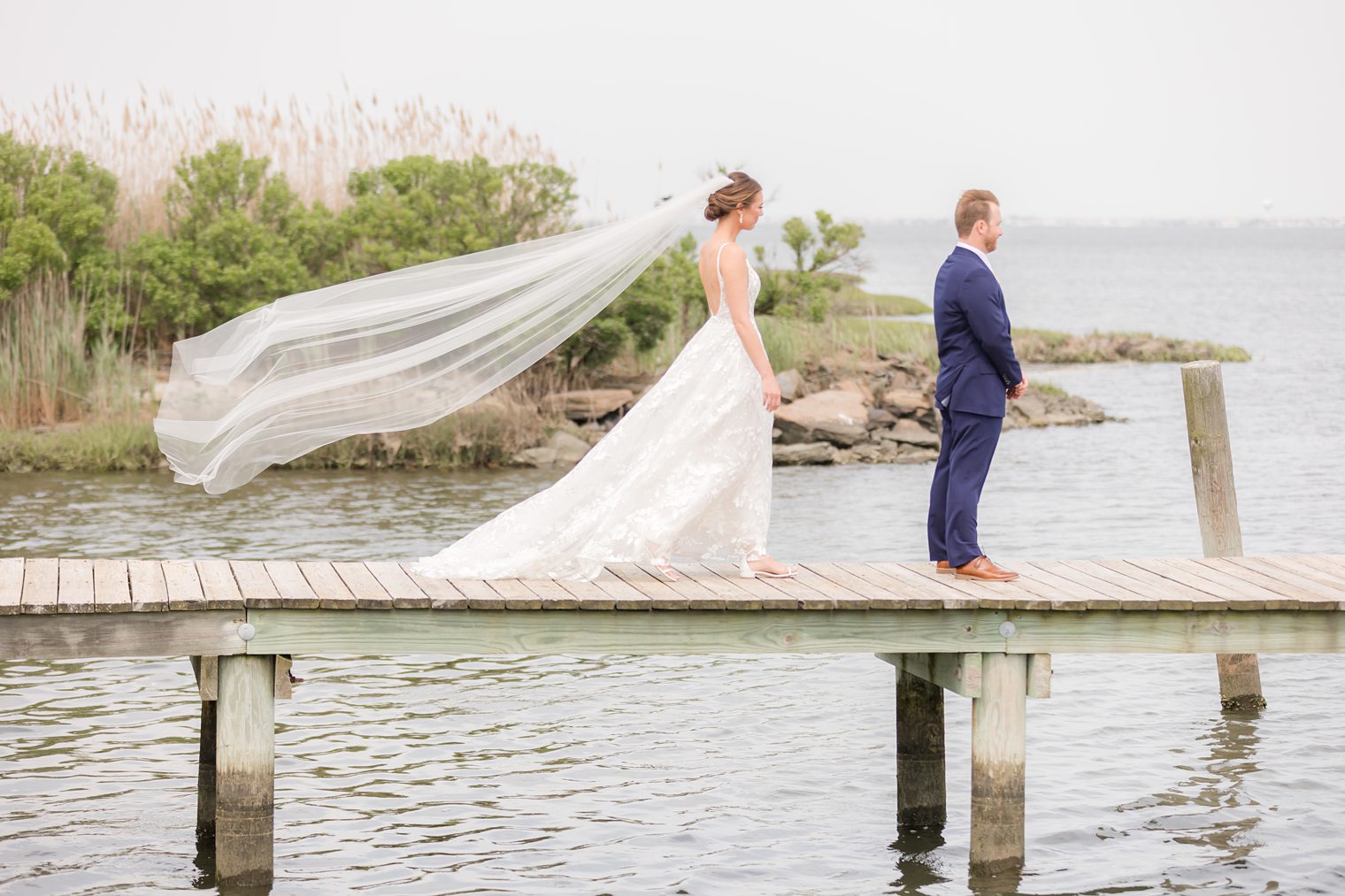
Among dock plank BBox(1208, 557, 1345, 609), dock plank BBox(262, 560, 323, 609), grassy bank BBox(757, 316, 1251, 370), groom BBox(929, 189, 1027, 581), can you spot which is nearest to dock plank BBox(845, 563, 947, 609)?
groom BBox(929, 189, 1027, 581)

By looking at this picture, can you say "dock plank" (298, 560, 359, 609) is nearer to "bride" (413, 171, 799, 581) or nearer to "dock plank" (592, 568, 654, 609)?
"bride" (413, 171, 799, 581)

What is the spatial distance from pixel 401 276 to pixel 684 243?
1752 cm

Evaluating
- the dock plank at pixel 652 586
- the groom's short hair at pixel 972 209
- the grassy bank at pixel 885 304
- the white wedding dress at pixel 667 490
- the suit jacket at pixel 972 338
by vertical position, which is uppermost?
the grassy bank at pixel 885 304

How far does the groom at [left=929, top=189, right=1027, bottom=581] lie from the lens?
8305mm

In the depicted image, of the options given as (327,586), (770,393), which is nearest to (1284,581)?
(770,393)

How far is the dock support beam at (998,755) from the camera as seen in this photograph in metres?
8.06

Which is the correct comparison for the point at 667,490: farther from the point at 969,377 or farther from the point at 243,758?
the point at 243,758

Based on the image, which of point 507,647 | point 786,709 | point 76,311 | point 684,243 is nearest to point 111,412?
point 76,311

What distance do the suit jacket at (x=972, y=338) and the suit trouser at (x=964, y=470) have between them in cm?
8

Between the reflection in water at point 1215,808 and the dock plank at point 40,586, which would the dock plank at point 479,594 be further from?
the reflection in water at point 1215,808

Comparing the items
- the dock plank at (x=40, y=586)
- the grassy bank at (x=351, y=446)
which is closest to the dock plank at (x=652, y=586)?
the dock plank at (x=40, y=586)

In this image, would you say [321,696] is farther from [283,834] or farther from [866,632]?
[866,632]

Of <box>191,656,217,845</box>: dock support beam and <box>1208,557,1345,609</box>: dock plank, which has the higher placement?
<box>1208,557,1345,609</box>: dock plank

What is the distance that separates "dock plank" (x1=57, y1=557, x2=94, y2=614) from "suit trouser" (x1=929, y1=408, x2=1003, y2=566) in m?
4.22
